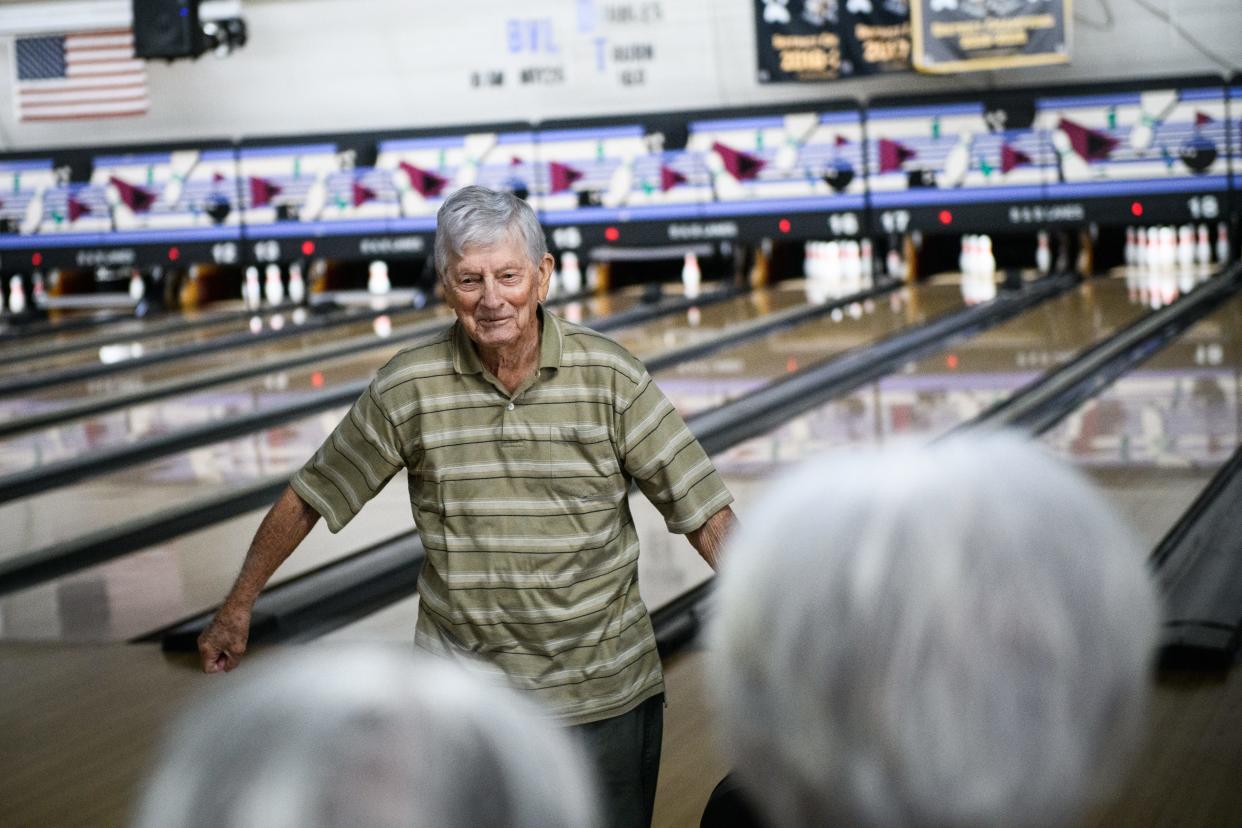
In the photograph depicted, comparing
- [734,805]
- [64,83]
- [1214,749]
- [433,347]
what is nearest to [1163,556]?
[1214,749]

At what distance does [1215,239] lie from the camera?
404 inches

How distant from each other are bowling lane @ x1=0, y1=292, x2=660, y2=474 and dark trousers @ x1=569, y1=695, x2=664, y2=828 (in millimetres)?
4277

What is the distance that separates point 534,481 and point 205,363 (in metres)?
6.58

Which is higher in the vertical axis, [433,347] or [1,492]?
[433,347]

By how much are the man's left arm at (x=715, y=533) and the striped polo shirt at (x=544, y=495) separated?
0.06 ft

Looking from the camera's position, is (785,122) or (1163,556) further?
(785,122)

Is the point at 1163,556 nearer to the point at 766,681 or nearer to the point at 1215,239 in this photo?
the point at 766,681

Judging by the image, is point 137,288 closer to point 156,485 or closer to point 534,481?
point 156,485

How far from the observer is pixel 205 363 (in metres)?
8.10

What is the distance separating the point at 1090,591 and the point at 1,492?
16.8ft

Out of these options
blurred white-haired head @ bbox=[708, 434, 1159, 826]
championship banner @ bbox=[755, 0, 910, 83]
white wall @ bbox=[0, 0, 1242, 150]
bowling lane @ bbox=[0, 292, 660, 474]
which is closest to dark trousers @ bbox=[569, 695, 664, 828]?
blurred white-haired head @ bbox=[708, 434, 1159, 826]

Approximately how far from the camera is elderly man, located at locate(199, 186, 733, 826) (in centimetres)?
180

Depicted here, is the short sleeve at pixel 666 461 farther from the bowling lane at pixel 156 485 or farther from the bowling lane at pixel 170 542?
the bowling lane at pixel 156 485

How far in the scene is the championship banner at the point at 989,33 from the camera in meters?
9.08
